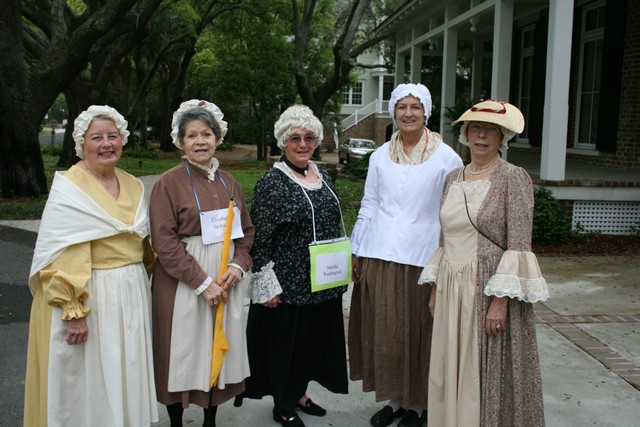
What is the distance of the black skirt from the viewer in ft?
11.5

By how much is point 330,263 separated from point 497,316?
0.95 m

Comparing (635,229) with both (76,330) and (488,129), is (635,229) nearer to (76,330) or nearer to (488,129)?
(488,129)

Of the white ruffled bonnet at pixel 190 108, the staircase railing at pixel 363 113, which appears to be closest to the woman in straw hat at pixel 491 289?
the white ruffled bonnet at pixel 190 108

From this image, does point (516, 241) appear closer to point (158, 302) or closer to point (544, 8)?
point (158, 302)

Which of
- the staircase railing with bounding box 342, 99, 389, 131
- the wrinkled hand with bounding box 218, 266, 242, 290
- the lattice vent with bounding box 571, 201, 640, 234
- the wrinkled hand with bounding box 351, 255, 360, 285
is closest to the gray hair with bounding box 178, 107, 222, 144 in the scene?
the wrinkled hand with bounding box 218, 266, 242, 290

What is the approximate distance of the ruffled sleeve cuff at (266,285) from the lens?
3.35m

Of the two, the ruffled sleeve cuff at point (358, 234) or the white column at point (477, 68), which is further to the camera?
the white column at point (477, 68)

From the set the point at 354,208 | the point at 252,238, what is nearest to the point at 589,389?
the point at 252,238

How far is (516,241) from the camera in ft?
9.43

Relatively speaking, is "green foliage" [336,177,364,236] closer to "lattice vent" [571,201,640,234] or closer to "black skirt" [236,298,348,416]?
"lattice vent" [571,201,640,234]

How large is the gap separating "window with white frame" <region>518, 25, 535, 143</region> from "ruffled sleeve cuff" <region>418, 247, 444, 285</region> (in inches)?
449

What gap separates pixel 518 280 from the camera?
2848mm

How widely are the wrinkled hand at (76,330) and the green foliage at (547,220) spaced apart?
21.7 ft

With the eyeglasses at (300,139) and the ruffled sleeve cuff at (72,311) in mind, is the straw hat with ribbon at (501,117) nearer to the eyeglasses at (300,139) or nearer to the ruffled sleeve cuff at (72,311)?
the eyeglasses at (300,139)
